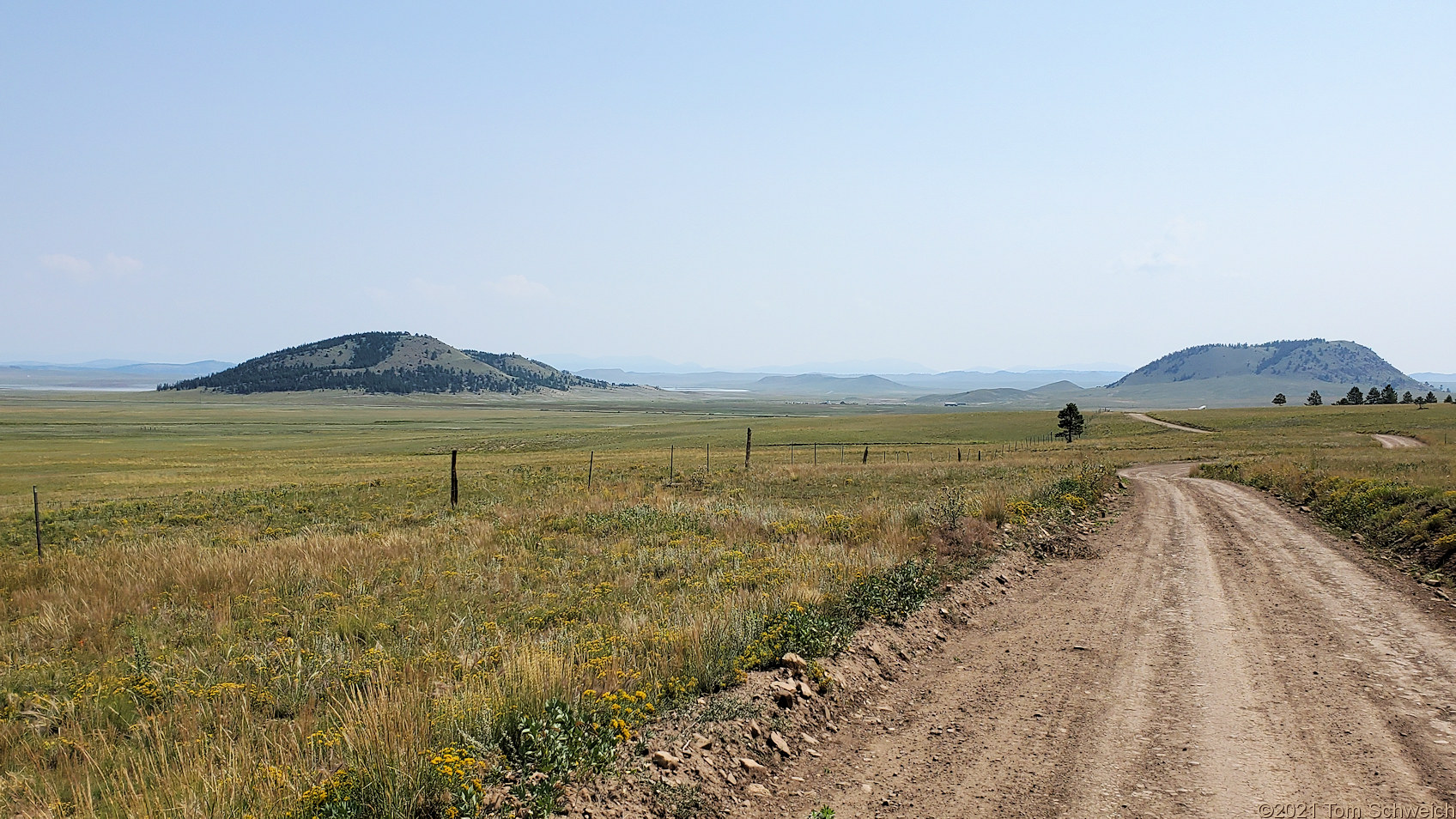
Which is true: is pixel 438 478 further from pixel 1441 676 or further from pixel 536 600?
pixel 1441 676

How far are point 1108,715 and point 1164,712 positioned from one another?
0.53 m

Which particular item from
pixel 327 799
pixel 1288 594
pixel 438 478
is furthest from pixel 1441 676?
pixel 438 478

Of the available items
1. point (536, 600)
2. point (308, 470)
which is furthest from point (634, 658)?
point (308, 470)

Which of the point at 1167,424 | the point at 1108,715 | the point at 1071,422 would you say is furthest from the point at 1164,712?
the point at 1167,424

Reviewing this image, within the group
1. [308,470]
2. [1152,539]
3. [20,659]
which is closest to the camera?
[20,659]

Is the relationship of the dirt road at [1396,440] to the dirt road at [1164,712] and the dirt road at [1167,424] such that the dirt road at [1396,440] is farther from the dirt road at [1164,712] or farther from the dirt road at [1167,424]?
the dirt road at [1164,712]

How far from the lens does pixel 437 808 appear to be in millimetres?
4734

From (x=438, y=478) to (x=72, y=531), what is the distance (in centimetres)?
1502

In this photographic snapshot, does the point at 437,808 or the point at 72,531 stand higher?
the point at 437,808

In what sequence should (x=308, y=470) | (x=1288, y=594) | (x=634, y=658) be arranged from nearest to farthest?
(x=634, y=658) < (x=1288, y=594) < (x=308, y=470)

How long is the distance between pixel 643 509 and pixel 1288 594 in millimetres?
15141

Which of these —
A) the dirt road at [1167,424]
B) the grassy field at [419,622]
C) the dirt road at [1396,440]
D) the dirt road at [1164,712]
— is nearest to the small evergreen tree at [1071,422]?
the dirt road at [1167,424]

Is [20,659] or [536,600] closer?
[20,659]

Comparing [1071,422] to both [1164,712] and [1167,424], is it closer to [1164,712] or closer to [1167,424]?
[1167,424]
